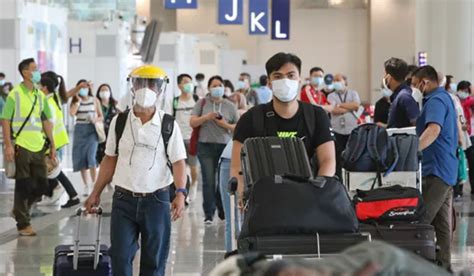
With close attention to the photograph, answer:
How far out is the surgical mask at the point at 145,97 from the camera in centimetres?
722

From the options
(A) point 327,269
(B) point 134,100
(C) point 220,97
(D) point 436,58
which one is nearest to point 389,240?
(B) point 134,100

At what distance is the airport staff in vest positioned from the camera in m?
11.7

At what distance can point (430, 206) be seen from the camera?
8.48m

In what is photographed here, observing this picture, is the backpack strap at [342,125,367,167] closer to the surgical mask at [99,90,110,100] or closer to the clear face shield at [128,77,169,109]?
the clear face shield at [128,77,169,109]

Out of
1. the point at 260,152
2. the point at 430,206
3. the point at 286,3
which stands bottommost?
the point at 430,206

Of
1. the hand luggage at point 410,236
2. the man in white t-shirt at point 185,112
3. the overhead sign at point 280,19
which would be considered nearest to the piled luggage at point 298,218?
the hand luggage at point 410,236

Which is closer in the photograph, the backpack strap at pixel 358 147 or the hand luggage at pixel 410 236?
the hand luggage at pixel 410 236

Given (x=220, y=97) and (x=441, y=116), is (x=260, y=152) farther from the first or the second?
(x=220, y=97)

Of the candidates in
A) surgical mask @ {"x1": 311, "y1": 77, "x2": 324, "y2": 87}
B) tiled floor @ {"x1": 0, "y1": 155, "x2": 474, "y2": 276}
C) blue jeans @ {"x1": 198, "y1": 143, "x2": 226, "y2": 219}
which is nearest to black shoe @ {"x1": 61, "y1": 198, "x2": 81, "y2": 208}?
tiled floor @ {"x1": 0, "y1": 155, "x2": 474, "y2": 276}

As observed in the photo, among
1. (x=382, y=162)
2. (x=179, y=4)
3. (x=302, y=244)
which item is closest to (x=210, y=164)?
(x=382, y=162)

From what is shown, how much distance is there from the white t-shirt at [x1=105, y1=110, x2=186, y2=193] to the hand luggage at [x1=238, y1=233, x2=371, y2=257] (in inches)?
73.4

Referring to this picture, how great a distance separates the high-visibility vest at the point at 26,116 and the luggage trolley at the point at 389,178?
4372 mm

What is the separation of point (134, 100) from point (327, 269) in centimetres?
429

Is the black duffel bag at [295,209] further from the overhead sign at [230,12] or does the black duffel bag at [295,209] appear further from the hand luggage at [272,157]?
the overhead sign at [230,12]
